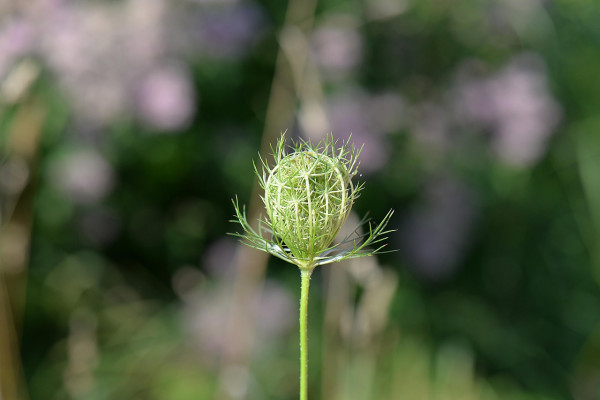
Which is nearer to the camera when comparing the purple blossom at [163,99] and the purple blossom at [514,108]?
the purple blossom at [163,99]

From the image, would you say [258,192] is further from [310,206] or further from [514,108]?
[310,206]

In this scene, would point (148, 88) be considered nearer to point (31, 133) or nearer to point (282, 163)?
point (31, 133)

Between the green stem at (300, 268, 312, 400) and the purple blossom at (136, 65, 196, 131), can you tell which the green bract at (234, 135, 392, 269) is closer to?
the green stem at (300, 268, 312, 400)

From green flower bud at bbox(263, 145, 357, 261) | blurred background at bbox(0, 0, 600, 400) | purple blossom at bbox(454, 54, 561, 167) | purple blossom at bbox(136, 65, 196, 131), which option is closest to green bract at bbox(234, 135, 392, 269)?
green flower bud at bbox(263, 145, 357, 261)

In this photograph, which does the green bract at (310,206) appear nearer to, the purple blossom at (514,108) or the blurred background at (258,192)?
the blurred background at (258,192)

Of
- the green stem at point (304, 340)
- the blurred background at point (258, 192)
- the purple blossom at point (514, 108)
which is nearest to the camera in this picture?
the green stem at point (304, 340)

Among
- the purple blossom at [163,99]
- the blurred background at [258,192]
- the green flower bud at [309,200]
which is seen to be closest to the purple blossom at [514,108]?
the blurred background at [258,192]

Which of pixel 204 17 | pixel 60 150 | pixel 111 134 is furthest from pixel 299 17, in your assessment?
pixel 60 150
